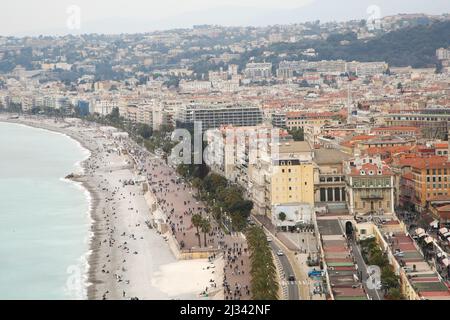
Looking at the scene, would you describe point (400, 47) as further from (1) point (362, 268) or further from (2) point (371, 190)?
(1) point (362, 268)

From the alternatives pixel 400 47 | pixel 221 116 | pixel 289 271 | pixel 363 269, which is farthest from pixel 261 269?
pixel 400 47

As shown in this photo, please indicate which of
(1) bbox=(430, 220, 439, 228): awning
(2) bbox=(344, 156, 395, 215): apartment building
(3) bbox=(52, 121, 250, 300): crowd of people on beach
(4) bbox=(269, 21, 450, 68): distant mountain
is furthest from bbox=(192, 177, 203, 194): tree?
(4) bbox=(269, 21, 450, 68): distant mountain

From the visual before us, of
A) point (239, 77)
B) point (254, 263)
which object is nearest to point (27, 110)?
point (239, 77)

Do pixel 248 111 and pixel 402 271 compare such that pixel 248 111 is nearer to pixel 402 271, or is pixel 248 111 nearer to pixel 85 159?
pixel 85 159

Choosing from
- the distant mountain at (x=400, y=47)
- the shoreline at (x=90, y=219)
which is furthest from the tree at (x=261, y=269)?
the distant mountain at (x=400, y=47)

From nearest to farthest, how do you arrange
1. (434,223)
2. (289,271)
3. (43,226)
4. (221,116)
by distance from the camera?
(289,271) → (434,223) → (43,226) → (221,116)

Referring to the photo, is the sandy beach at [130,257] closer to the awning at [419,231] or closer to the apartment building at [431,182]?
the awning at [419,231]

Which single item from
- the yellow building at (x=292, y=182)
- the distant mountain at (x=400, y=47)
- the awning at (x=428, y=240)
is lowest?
the awning at (x=428, y=240)
